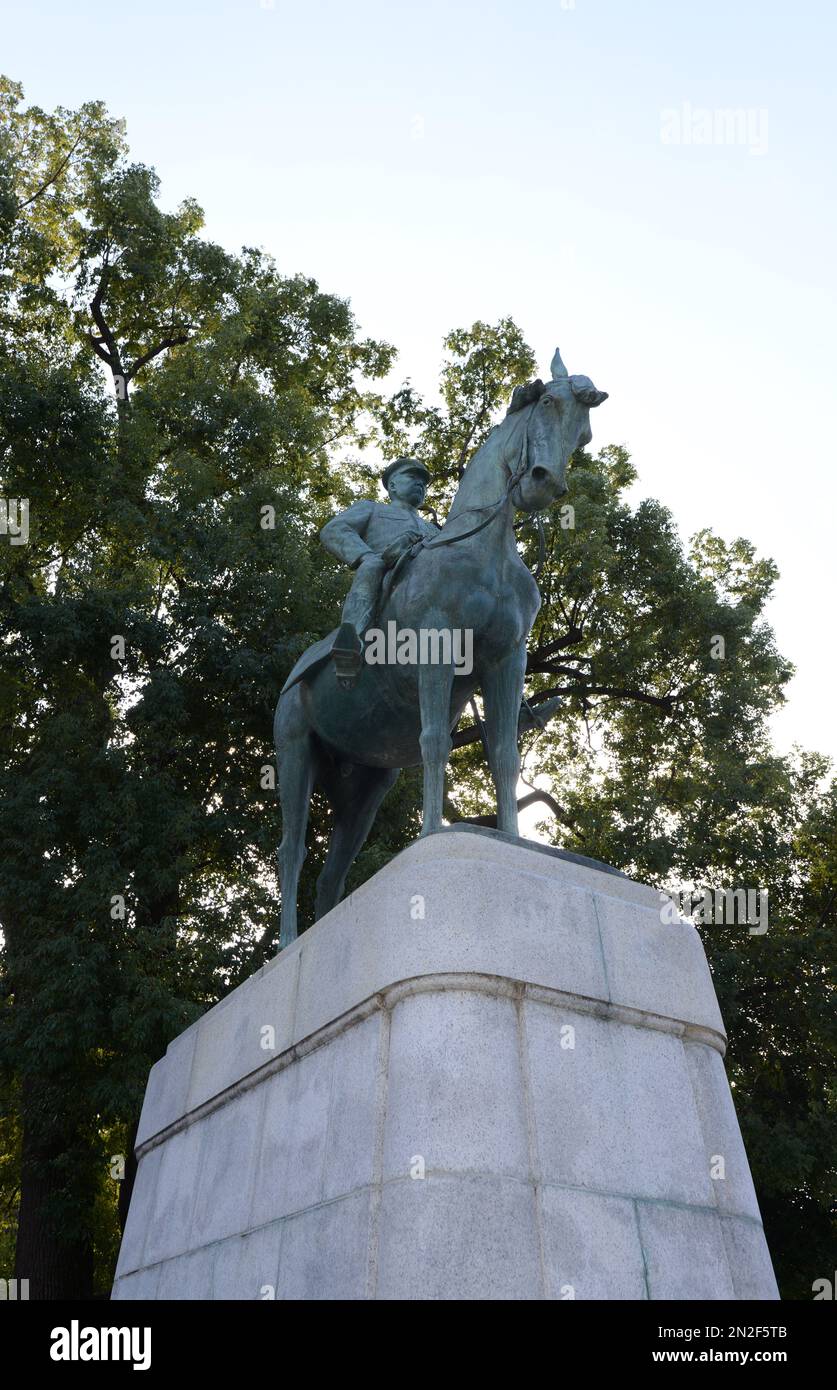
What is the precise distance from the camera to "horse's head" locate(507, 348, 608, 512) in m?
6.07

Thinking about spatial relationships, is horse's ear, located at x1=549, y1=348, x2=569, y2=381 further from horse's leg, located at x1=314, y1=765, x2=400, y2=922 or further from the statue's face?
horse's leg, located at x1=314, y1=765, x2=400, y2=922

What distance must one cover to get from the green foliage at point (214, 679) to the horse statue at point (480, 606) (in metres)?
7.65

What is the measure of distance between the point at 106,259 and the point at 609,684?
1274 centimetres

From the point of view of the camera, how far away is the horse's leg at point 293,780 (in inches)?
302

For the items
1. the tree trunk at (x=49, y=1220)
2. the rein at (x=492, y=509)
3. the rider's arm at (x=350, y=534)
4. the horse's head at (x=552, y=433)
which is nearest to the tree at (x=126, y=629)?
the tree trunk at (x=49, y=1220)

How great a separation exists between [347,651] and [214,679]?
1040cm

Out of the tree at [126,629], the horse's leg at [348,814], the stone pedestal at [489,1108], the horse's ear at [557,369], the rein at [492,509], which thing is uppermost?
the tree at [126,629]

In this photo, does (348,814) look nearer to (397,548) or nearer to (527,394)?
(397,548)

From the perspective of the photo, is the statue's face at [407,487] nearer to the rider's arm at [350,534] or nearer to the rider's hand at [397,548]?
the rider's arm at [350,534]

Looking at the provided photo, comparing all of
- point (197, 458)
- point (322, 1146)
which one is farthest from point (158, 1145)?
point (197, 458)

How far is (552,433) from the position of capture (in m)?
6.13

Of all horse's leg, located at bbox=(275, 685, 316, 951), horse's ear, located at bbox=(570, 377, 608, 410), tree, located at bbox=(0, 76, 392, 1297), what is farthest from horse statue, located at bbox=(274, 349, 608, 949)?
tree, located at bbox=(0, 76, 392, 1297)

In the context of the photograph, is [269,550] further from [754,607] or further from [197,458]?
[754,607]

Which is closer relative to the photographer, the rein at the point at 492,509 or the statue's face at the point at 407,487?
the rein at the point at 492,509
